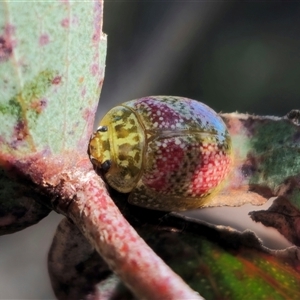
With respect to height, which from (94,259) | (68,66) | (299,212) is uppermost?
(68,66)

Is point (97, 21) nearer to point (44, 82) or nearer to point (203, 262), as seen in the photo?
point (44, 82)

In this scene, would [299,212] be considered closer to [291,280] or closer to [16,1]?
[291,280]

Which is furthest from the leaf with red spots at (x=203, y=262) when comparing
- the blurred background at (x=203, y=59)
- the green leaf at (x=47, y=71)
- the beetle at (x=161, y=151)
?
the blurred background at (x=203, y=59)

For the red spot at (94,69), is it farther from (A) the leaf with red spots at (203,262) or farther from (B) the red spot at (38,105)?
(A) the leaf with red spots at (203,262)

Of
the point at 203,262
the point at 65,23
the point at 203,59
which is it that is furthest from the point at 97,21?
the point at 203,59

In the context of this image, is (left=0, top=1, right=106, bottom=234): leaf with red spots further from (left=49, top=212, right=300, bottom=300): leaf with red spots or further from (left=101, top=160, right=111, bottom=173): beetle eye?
(left=49, top=212, right=300, bottom=300): leaf with red spots

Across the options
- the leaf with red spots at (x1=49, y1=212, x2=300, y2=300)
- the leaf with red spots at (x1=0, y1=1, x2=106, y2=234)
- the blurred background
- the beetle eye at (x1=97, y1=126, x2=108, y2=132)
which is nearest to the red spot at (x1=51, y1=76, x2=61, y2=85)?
the leaf with red spots at (x1=0, y1=1, x2=106, y2=234)

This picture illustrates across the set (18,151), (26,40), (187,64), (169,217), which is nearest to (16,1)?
(26,40)

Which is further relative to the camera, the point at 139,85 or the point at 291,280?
the point at 139,85
